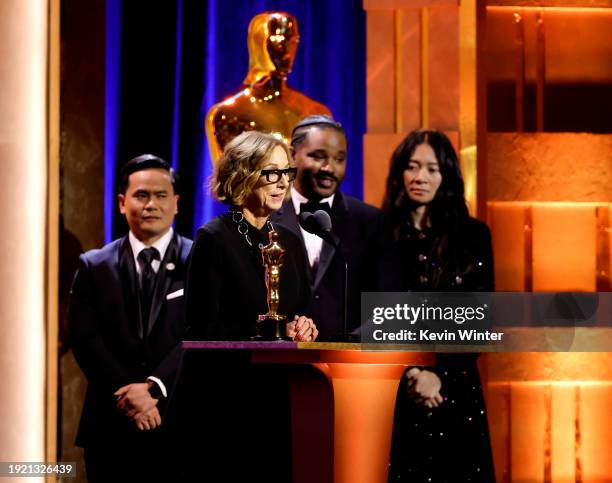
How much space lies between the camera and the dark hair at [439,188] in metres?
3.65

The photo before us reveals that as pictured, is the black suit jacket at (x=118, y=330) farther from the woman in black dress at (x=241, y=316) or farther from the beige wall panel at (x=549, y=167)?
the beige wall panel at (x=549, y=167)

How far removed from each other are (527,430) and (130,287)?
70.7 inches

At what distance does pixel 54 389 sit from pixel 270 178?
1376 millimetres

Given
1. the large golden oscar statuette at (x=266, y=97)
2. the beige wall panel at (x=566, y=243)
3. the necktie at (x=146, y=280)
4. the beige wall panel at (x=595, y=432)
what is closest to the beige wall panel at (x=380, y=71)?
the large golden oscar statuette at (x=266, y=97)

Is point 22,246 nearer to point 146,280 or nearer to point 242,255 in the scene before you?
point 146,280

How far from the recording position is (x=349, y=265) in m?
3.61

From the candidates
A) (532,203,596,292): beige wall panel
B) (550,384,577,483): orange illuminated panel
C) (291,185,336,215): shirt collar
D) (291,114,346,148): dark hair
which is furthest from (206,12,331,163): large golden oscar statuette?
(550,384,577,483): orange illuminated panel

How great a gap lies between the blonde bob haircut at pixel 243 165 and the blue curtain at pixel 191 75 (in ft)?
2.38

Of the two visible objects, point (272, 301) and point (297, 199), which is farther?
→ point (297, 199)

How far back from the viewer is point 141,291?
3746 millimetres

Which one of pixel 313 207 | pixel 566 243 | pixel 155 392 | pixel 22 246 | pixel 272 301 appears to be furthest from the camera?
pixel 566 243

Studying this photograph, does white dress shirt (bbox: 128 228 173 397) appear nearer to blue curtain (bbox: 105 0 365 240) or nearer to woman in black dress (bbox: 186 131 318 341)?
blue curtain (bbox: 105 0 365 240)

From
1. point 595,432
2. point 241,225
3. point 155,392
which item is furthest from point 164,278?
point 595,432

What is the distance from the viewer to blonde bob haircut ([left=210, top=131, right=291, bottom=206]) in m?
3.21
